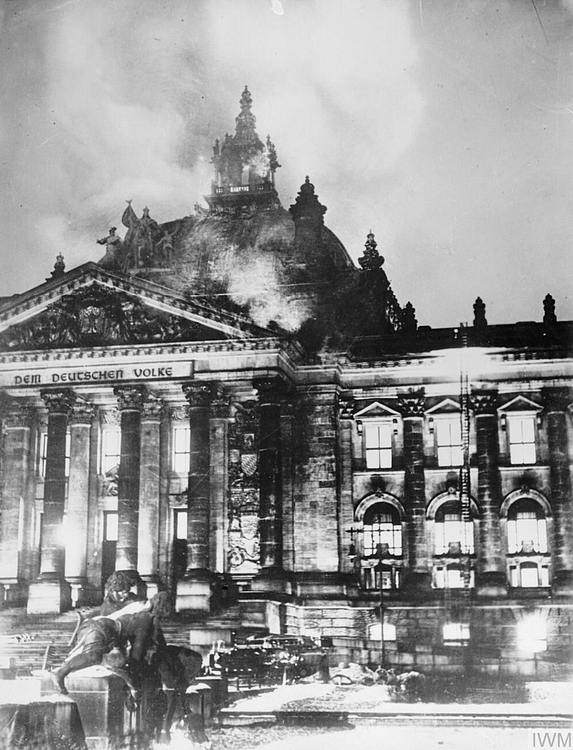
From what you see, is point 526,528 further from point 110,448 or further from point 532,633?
point 110,448

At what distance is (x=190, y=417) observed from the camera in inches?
1762

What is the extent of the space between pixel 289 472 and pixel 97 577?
30.3 feet

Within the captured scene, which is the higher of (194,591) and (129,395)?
(129,395)

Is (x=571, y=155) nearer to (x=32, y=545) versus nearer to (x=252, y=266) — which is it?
(x=252, y=266)

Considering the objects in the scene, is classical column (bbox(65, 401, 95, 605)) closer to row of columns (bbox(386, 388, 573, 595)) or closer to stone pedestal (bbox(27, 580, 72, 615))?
stone pedestal (bbox(27, 580, 72, 615))

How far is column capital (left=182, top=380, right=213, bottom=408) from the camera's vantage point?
1758 inches

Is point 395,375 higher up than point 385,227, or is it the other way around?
point 385,227

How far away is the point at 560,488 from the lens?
46.6 m

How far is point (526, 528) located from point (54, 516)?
19563mm

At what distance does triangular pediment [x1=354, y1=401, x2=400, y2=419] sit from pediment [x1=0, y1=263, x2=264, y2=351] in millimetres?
7661

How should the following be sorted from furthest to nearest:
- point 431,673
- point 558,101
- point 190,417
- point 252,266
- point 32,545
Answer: point 252,266
point 32,545
point 190,417
point 431,673
point 558,101

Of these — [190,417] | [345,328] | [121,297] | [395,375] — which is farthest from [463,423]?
[121,297]

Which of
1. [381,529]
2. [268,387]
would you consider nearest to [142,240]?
[268,387]

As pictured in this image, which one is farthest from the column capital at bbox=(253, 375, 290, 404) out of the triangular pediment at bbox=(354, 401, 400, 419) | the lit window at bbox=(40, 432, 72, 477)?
the lit window at bbox=(40, 432, 72, 477)
